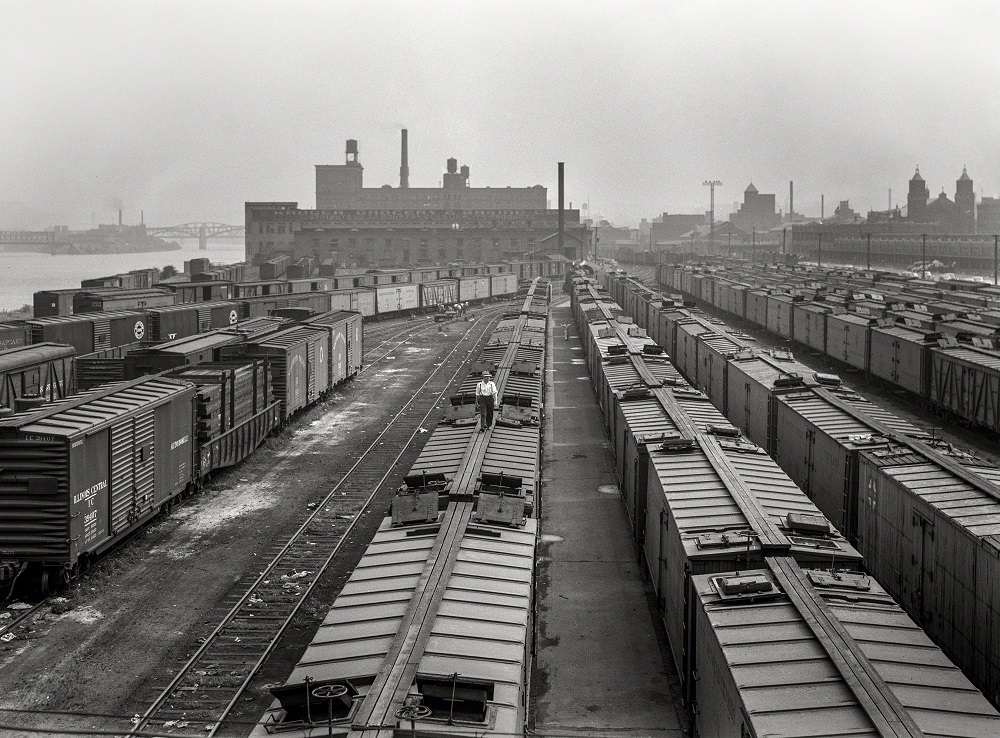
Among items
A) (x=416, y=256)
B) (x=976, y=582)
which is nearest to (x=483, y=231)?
(x=416, y=256)

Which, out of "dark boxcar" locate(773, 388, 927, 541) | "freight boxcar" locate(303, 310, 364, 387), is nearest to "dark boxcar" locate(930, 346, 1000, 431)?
"dark boxcar" locate(773, 388, 927, 541)

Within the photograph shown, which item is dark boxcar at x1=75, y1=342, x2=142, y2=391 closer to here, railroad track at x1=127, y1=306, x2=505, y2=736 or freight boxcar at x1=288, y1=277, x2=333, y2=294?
railroad track at x1=127, y1=306, x2=505, y2=736

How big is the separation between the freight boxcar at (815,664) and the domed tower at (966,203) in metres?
167

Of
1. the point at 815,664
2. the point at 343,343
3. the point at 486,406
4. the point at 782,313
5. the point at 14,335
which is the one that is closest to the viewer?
the point at 815,664

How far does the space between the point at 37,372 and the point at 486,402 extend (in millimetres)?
17027

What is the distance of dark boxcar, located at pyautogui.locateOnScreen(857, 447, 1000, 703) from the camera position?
1252 centimetres

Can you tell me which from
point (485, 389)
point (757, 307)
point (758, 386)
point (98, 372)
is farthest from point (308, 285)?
point (485, 389)

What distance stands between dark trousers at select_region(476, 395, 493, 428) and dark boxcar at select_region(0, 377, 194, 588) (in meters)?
7.28

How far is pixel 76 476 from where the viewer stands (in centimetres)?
1766

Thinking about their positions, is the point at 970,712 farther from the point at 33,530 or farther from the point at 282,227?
the point at 282,227

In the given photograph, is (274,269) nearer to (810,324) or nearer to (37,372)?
(810,324)

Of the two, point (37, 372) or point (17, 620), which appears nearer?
point (17, 620)

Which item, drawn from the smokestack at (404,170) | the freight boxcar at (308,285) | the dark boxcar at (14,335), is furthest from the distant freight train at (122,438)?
the smokestack at (404,170)

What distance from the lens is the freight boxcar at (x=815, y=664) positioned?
860 cm
